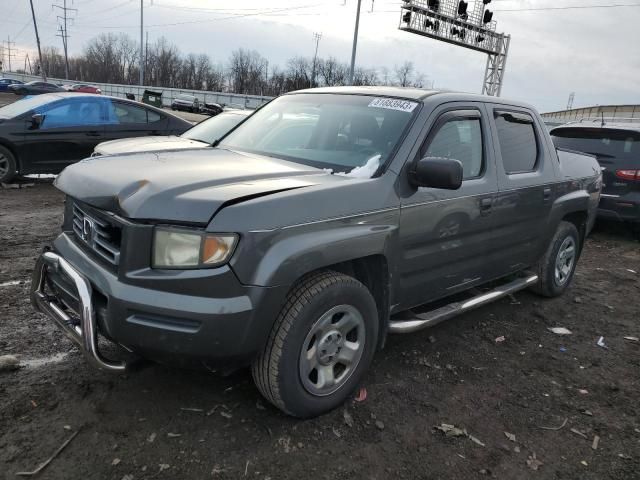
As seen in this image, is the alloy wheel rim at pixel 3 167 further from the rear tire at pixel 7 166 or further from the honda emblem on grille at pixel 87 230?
the honda emblem on grille at pixel 87 230

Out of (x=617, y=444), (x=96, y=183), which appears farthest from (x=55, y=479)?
(x=617, y=444)

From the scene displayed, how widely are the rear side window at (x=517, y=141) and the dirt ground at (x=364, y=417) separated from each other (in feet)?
4.66

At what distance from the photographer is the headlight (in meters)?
2.42

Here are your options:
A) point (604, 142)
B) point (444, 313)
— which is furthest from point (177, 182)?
point (604, 142)

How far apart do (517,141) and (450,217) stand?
1.38 metres

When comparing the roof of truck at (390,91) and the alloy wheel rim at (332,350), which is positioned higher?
the roof of truck at (390,91)

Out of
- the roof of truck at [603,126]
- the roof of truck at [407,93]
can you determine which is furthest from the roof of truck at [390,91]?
the roof of truck at [603,126]

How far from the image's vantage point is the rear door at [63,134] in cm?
857

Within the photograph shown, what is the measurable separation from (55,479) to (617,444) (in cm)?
297

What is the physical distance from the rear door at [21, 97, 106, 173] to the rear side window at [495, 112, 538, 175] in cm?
718

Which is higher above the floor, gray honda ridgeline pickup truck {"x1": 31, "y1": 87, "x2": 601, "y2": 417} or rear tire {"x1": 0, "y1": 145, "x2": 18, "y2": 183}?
gray honda ridgeline pickup truck {"x1": 31, "y1": 87, "x2": 601, "y2": 417}

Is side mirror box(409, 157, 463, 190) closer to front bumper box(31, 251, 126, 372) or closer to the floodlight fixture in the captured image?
front bumper box(31, 251, 126, 372)

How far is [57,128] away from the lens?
28.6 feet

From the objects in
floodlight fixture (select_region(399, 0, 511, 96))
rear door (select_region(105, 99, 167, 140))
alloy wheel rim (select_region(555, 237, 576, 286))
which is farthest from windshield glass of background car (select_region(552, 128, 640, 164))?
floodlight fixture (select_region(399, 0, 511, 96))
